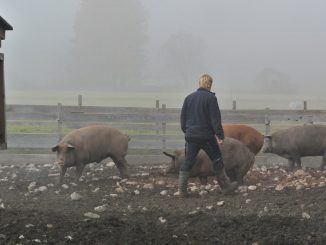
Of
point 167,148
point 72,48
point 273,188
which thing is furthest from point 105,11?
point 273,188

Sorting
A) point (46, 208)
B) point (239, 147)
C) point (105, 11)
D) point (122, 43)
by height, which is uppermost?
point (105, 11)

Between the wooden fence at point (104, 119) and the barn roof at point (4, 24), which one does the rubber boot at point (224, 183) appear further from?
the wooden fence at point (104, 119)

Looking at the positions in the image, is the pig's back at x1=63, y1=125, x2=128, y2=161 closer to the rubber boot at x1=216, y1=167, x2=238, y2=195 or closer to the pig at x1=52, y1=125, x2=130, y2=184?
the pig at x1=52, y1=125, x2=130, y2=184

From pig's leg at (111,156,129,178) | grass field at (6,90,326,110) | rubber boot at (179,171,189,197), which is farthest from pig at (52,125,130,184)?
grass field at (6,90,326,110)

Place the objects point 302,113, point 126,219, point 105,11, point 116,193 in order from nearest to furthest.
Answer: point 126,219 → point 116,193 → point 302,113 → point 105,11

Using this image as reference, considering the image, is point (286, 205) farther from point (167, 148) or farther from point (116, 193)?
point (167, 148)

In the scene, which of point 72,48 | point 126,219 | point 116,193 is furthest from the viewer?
point 72,48

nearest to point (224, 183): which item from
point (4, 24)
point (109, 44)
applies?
point (4, 24)

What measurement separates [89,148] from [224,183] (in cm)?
282

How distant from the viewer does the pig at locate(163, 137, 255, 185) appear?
8602 millimetres

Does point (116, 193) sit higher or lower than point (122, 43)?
lower

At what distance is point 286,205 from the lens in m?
7.16

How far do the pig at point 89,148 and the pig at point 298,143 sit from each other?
327 centimetres

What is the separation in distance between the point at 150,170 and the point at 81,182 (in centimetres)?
187
